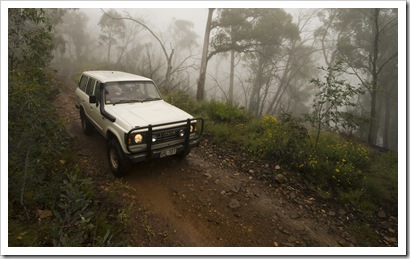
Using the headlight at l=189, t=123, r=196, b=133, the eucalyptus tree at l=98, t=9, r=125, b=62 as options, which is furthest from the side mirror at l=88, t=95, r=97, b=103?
the eucalyptus tree at l=98, t=9, r=125, b=62

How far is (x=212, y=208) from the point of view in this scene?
4012mm

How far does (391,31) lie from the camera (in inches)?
566

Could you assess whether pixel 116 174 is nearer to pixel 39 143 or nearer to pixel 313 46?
pixel 39 143

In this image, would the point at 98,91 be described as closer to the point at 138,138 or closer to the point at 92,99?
the point at 92,99

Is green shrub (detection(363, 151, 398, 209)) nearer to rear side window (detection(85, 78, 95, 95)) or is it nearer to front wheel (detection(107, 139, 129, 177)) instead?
front wheel (detection(107, 139, 129, 177))

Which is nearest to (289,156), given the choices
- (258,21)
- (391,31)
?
(258,21)

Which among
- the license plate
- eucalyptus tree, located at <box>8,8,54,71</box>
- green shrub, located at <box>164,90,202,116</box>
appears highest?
eucalyptus tree, located at <box>8,8,54,71</box>

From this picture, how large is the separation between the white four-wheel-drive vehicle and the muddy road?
0.54 m

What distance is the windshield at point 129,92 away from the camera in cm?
492

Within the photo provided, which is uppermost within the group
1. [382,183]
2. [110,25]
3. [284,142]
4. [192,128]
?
[110,25]

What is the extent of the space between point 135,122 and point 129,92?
1270 millimetres

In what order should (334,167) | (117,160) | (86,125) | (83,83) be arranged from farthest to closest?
(83,83), (86,125), (334,167), (117,160)

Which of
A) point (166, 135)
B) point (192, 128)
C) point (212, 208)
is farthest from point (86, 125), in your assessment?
point (212, 208)

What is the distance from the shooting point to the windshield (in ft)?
16.1
